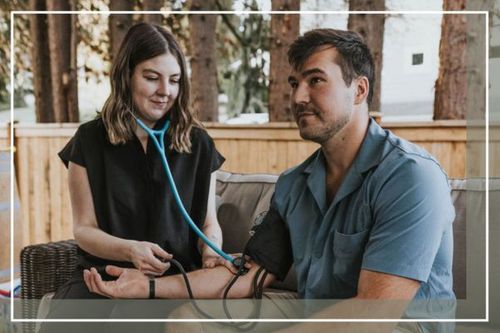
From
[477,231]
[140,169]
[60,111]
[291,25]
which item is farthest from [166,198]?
[477,231]

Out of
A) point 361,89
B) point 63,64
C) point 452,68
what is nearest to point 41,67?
point 63,64

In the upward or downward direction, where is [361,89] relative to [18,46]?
downward

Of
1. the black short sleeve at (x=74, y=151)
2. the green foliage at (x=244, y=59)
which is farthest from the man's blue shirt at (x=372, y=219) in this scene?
the black short sleeve at (x=74, y=151)

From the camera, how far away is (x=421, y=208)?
A: 1.17 m

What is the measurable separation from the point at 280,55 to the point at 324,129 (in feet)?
0.74

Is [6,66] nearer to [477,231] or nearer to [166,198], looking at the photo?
[166,198]

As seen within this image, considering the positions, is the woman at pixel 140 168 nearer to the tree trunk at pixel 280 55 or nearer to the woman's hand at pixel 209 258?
the woman's hand at pixel 209 258

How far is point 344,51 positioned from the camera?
130 cm

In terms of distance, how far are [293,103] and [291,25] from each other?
20cm

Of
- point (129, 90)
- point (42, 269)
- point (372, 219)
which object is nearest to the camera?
point (372, 219)

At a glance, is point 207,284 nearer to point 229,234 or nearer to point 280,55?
point 229,234

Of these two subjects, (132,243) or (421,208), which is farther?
(132,243)

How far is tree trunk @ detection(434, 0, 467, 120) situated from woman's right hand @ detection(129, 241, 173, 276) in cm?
75

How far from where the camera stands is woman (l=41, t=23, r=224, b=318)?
1.37 meters
